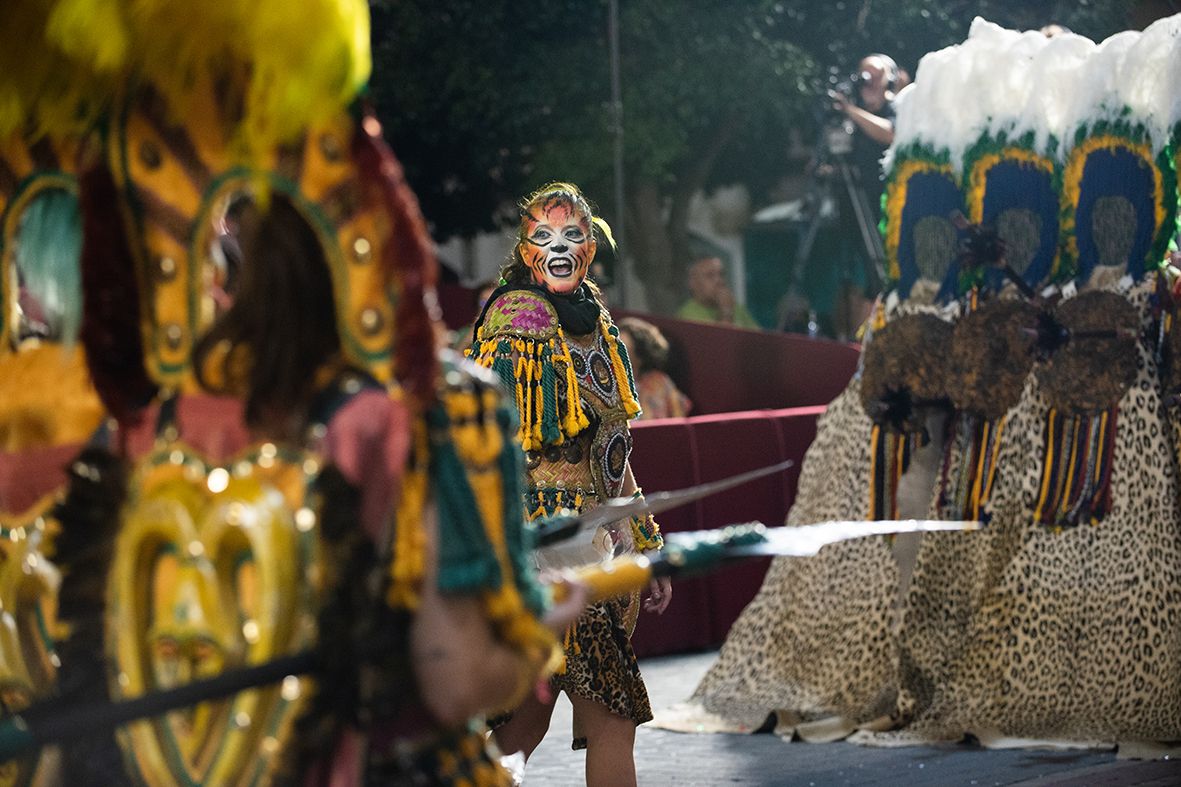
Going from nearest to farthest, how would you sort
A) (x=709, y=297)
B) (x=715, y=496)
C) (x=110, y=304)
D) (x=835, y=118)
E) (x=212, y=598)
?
(x=212, y=598)
(x=110, y=304)
(x=715, y=496)
(x=709, y=297)
(x=835, y=118)

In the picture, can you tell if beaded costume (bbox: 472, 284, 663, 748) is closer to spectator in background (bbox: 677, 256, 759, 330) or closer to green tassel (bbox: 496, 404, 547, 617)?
green tassel (bbox: 496, 404, 547, 617)

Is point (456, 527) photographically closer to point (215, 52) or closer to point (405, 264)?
point (405, 264)

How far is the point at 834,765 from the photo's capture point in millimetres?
7414

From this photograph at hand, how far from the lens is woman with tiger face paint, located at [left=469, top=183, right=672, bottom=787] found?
592 centimetres

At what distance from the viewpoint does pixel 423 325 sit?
9.16ft

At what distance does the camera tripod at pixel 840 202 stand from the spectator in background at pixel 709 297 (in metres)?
1.19

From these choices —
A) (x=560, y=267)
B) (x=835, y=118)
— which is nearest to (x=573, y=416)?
(x=560, y=267)

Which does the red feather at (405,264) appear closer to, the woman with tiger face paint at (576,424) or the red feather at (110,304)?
the red feather at (110,304)

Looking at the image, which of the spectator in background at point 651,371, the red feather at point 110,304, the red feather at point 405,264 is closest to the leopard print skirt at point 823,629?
the spectator in background at point 651,371

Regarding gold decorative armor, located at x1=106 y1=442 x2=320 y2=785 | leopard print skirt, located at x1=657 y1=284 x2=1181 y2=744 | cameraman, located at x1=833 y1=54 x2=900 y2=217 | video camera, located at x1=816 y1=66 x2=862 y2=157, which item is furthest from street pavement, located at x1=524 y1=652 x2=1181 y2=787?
video camera, located at x1=816 y1=66 x2=862 y2=157

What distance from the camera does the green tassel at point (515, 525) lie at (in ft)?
9.45

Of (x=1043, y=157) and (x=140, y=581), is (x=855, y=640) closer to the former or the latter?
→ (x=1043, y=157)

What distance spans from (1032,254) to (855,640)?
1802 millimetres

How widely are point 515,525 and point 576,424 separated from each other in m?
3.24
